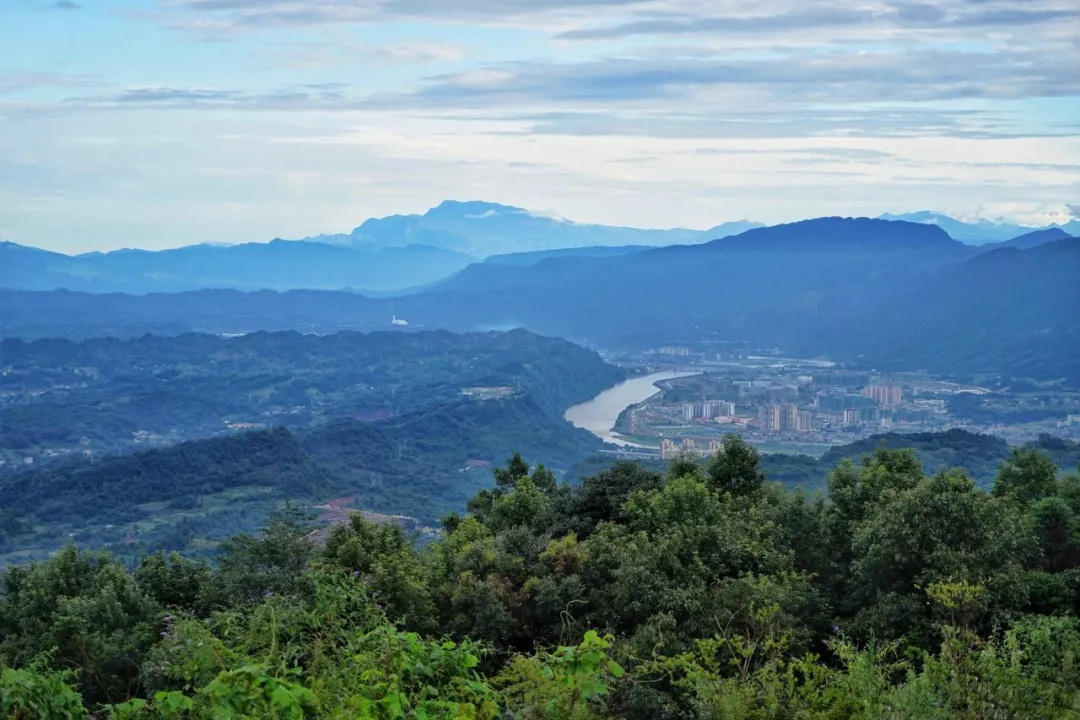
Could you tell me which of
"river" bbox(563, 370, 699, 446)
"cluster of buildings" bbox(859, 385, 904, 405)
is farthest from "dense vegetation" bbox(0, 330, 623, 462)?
"cluster of buildings" bbox(859, 385, 904, 405)

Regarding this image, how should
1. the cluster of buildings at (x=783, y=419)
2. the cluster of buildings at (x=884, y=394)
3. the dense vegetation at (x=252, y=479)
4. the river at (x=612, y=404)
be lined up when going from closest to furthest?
the dense vegetation at (x=252, y=479) → the cluster of buildings at (x=783, y=419) → the river at (x=612, y=404) → the cluster of buildings at (x=884, y=394)

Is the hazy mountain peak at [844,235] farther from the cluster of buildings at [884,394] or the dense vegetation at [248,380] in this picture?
the cluster of buildings at [884,394]

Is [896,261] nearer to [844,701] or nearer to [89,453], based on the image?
[89,453]

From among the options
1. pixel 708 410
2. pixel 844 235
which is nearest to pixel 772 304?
pixel 844 235

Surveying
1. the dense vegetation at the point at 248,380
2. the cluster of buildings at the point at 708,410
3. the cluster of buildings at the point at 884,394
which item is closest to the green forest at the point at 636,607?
the cluster of buildings at the point at 708,410

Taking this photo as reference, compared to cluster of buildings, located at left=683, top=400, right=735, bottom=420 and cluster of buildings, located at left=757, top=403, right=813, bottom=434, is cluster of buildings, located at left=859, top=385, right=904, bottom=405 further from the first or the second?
cluster of buildings, located at left=683, top=400, right=735, bottom=420
